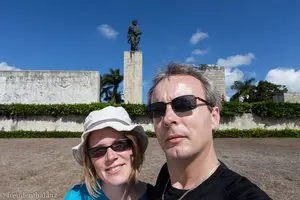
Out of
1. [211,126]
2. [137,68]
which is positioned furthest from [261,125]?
[211,126]

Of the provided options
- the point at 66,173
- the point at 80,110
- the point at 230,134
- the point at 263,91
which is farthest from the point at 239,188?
the point at 263,91

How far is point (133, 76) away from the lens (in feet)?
68.7

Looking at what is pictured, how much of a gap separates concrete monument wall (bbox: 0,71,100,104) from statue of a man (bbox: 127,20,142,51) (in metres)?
4.05

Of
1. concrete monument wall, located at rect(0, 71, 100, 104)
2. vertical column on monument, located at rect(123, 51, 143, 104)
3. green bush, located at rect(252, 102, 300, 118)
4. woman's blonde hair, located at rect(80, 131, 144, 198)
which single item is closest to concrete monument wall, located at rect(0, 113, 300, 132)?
green bush, located at rect(252, 102, 300, 118)

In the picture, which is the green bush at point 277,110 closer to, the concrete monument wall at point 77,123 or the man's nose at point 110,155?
the concrete monument wall at point 77,123

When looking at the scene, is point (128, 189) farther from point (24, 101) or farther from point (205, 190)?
point (24, 101)

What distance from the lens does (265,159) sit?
8.80m

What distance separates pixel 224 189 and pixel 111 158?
Result: 88 centimetres

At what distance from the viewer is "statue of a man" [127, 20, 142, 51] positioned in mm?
21125

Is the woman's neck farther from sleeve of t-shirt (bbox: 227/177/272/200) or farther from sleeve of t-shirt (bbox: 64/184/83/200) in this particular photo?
sleeve of t-shirt (bbox: 227/177/272/200)

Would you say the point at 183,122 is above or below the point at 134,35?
below

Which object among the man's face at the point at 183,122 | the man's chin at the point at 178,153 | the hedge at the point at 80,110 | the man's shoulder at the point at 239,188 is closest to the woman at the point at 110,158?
the man's face at the point at 183,122

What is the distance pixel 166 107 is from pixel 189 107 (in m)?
0.14

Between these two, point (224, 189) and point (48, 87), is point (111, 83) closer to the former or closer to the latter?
point (48, 87)
